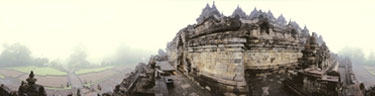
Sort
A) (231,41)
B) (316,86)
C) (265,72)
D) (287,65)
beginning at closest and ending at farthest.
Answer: (316,86)
(231,41)
(265,72)
(287,65)

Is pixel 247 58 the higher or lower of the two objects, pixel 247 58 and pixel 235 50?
the lower

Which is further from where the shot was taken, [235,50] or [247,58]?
[247,58]

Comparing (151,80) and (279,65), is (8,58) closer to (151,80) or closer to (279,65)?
(151,80)

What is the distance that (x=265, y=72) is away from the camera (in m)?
7.06

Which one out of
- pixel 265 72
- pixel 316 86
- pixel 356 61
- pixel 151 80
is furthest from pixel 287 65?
pixel 356 61

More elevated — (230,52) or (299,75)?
(230,52)

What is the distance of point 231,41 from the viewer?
15.5 feet

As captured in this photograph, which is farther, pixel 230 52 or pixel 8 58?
pixel 8 58

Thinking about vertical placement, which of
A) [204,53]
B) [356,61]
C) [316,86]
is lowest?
[356,61]

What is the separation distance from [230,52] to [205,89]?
84.8 inches

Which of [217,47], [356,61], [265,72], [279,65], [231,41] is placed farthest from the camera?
[356,61]

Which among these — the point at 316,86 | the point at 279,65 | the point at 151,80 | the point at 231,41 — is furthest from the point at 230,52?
the point at 279,65

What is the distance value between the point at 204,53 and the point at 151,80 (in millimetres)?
2635

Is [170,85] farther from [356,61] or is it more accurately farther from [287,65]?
[356,61]
